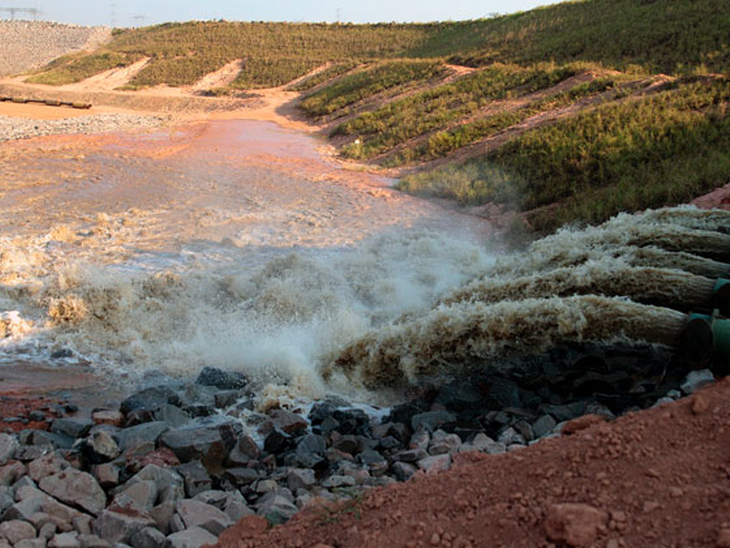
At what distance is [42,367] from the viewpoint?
6156 mm

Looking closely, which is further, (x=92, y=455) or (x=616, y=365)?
(x=616, y=365)

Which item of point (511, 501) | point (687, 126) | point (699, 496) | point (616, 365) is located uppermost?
→ point (687, 126)

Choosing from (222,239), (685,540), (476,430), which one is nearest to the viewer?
(685,540)

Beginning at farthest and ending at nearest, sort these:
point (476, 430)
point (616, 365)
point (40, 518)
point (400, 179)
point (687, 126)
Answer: point (400, 179), point (687, 126), point (616, 365), point (476, 430), point (40, 518)

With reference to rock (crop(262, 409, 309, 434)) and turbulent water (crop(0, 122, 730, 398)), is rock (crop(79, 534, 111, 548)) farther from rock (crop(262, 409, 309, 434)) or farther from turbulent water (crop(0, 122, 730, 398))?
turbulent water (crop(0, 122, 730, 398))

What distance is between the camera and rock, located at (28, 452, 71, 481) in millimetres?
3654

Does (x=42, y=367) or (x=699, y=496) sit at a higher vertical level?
(x=699, y=496)

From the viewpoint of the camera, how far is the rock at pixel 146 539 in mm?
3146

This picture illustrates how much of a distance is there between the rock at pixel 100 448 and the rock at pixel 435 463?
2.07 metres

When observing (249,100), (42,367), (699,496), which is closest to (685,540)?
(699,496)

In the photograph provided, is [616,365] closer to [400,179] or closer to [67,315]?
[67,315]

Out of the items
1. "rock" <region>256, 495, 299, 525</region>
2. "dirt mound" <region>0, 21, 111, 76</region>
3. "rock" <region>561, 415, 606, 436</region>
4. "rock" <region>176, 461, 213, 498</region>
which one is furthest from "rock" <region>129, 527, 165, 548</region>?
"dirt mound" <region>0, 21, 111, 76</region>

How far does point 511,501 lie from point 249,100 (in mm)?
33774

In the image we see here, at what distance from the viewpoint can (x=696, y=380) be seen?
4859 millimetres
